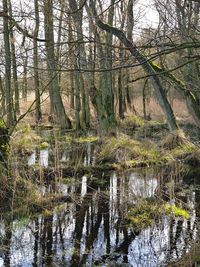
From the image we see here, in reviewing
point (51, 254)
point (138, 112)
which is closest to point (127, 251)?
point (51, 254)

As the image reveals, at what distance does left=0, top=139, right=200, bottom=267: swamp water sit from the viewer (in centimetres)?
574

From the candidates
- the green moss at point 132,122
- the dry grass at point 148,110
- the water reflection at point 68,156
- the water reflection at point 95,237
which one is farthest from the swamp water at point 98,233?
the dry grass at point 148,110

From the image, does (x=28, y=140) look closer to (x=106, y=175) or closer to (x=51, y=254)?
(x=106, y=175)

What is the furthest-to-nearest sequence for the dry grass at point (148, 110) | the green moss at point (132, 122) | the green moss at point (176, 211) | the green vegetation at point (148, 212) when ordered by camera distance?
the dry grass at point (148, 110) → the green moss at point (132, 122) → the green moss at point (176, 211) → the green vegetation at point (148, 212)

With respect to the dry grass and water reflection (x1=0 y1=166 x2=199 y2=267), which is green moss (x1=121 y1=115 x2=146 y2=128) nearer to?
the dry grass

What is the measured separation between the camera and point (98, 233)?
6.76 metres

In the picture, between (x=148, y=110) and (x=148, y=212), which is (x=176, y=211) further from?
(x=148, y=110)

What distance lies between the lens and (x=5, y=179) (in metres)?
7.84

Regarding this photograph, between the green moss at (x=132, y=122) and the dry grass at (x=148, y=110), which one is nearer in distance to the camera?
the green moss at (x=132, y=122)

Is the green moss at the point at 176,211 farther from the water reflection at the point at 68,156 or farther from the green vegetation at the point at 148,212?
the water reflection at the point at 68,156

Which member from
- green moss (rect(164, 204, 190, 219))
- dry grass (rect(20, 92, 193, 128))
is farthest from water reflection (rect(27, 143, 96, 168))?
dry grass (rect(20, 92, 193, 128))

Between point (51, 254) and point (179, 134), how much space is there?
8.44m

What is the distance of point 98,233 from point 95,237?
171 millimetres

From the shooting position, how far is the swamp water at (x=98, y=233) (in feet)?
18.8
